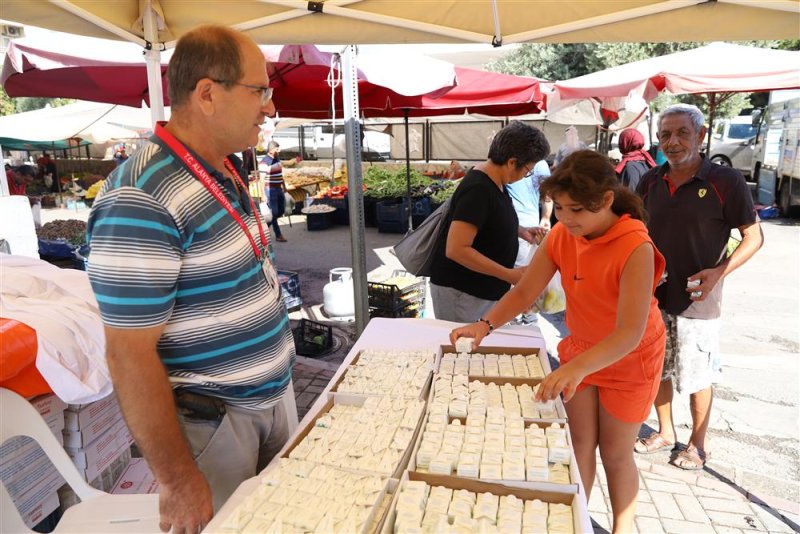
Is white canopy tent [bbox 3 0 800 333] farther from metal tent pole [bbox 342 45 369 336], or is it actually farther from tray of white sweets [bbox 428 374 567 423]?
tray of white sweets [bbox 428 374 567 423]

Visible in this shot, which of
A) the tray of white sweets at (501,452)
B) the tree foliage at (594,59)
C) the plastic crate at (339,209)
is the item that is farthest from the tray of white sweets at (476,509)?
the tree foliage at (594,59)

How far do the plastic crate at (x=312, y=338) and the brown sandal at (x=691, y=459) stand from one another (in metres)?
3.13

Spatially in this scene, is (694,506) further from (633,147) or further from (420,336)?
(633,147)

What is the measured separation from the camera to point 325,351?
17.3 ft

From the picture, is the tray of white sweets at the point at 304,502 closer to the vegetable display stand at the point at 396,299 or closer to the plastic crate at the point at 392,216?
the vegetable display stand at the point at 396,299

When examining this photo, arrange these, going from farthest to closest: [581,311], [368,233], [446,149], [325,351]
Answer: [446,149] → [368,233] → [325,351] → [581,311]

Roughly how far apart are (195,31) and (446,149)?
20.3 meters

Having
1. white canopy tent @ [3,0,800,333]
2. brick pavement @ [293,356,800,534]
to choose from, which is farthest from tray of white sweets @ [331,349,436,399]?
white canopy tent @ [3,0,800,333]

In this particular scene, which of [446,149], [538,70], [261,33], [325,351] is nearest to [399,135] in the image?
[446,149]

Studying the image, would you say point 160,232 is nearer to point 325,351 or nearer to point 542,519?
point 542,519

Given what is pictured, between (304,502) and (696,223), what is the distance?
268 centimetres

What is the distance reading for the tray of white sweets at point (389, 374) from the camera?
7.06 feet

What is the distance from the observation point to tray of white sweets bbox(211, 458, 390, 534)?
1394 millimetres

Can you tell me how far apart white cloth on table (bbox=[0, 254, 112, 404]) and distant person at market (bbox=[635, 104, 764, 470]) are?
2.99m
